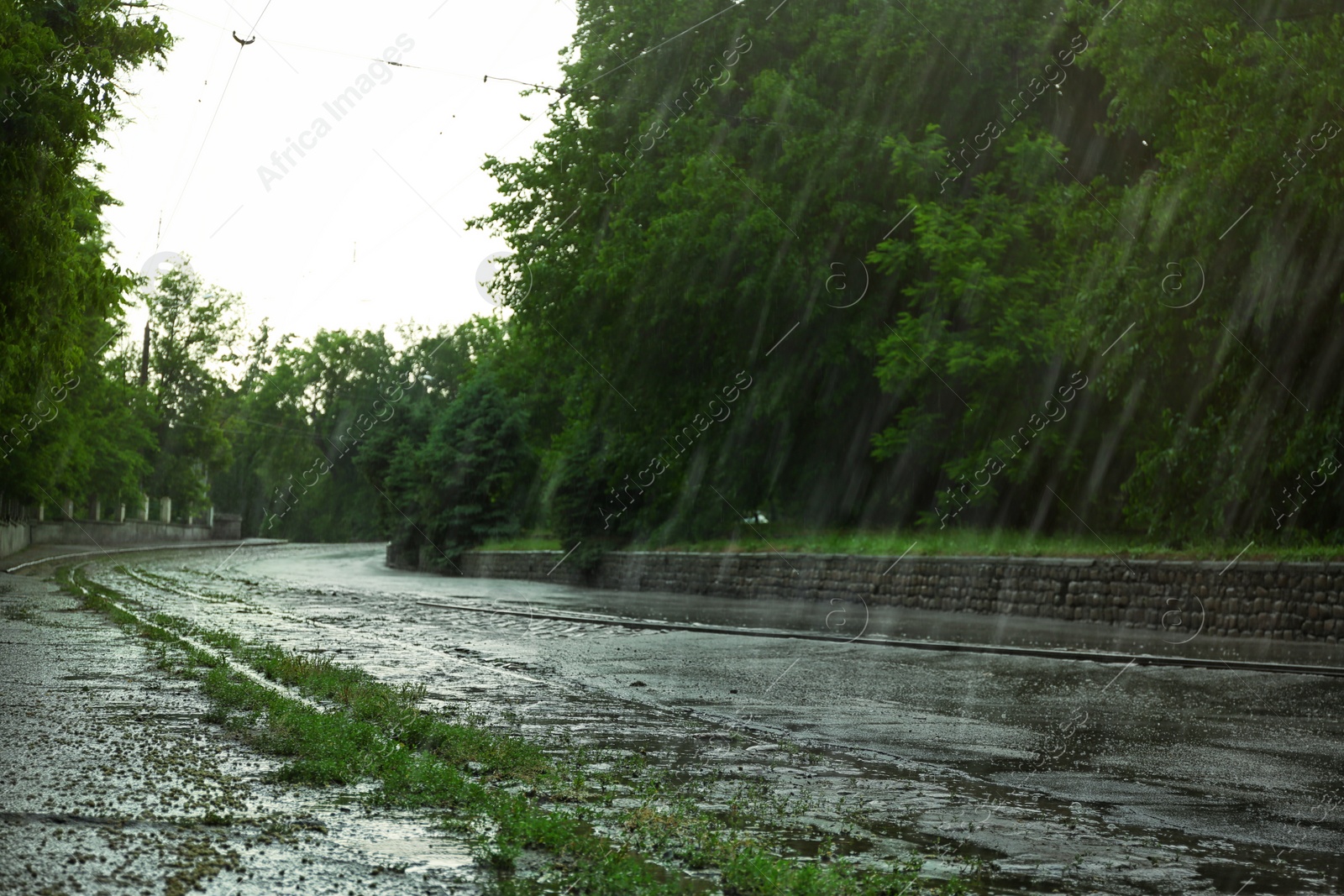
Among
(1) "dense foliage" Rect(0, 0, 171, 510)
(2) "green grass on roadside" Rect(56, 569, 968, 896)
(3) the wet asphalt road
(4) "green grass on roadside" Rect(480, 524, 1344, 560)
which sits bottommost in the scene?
(3) the wet asphalt road

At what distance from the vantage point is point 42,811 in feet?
16.2

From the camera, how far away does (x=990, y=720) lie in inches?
358

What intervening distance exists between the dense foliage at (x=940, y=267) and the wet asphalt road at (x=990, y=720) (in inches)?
176

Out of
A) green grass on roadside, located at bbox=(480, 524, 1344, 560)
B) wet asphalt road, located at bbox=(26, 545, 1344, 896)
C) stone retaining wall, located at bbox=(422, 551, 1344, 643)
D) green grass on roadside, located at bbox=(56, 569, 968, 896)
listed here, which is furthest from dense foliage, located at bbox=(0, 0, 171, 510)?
green grass on roadside, located at bbox=(480, 524, 1344, 560)

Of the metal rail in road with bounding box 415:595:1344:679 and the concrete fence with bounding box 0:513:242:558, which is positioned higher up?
the concrete fence with bounding box 0:513:242:558

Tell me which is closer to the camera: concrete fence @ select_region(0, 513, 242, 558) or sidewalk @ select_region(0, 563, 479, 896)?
sidewalk @ select_region(0, 563, 479, 896)

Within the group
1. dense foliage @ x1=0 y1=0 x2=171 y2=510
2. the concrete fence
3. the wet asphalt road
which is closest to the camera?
the wet asphalt road

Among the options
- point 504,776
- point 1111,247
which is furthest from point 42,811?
point 1111,247

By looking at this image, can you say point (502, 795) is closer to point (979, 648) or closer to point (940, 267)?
point (979, 648)

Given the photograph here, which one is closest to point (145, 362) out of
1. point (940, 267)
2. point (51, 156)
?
point (940, 267)

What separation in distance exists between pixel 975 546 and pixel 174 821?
Result: 2084 cm

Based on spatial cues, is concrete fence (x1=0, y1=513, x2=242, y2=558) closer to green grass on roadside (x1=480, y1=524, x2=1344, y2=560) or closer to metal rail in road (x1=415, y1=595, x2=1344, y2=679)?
green grass on roadside (x1=480, y1=524, x2=1344, y2=560)

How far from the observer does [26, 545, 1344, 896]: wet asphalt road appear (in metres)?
5.16

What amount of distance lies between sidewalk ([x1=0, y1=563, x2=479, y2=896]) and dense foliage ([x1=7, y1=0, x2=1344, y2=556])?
15.3 meters
